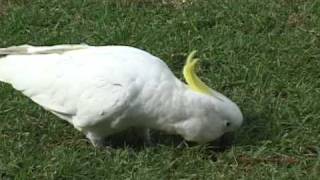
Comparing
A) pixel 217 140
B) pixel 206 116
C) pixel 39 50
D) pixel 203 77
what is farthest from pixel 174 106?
pixel 203 77

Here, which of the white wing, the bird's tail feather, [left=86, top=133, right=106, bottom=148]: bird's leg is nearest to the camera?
the white wing

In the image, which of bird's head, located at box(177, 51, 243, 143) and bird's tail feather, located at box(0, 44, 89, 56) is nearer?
bird's head, located at box(177, 51, 243, 143)

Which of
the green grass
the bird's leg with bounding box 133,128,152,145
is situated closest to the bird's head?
the green grass

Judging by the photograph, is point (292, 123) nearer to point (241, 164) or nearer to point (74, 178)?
point (241, 164)

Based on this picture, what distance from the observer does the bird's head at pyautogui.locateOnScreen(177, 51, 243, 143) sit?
3480mm

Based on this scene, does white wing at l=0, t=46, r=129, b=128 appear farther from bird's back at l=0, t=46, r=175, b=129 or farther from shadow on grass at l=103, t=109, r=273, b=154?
shadow on grass at l=103, t=109, r=273, b=154

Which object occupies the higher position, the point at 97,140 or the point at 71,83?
the point at 71,83

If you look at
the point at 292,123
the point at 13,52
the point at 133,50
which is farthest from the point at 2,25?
the point at 292,123

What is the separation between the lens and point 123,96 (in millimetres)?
3418

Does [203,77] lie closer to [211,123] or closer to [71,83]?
[211,123]

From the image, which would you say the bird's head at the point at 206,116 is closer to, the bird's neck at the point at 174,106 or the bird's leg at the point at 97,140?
the bird's neck at the point at 174,106

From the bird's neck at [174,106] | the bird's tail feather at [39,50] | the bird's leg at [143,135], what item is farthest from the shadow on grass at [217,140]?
the bird's tail feather at [39,50]

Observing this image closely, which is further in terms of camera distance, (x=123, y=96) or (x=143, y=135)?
(x=143, y=135)

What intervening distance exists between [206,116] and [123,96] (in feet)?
1.20
